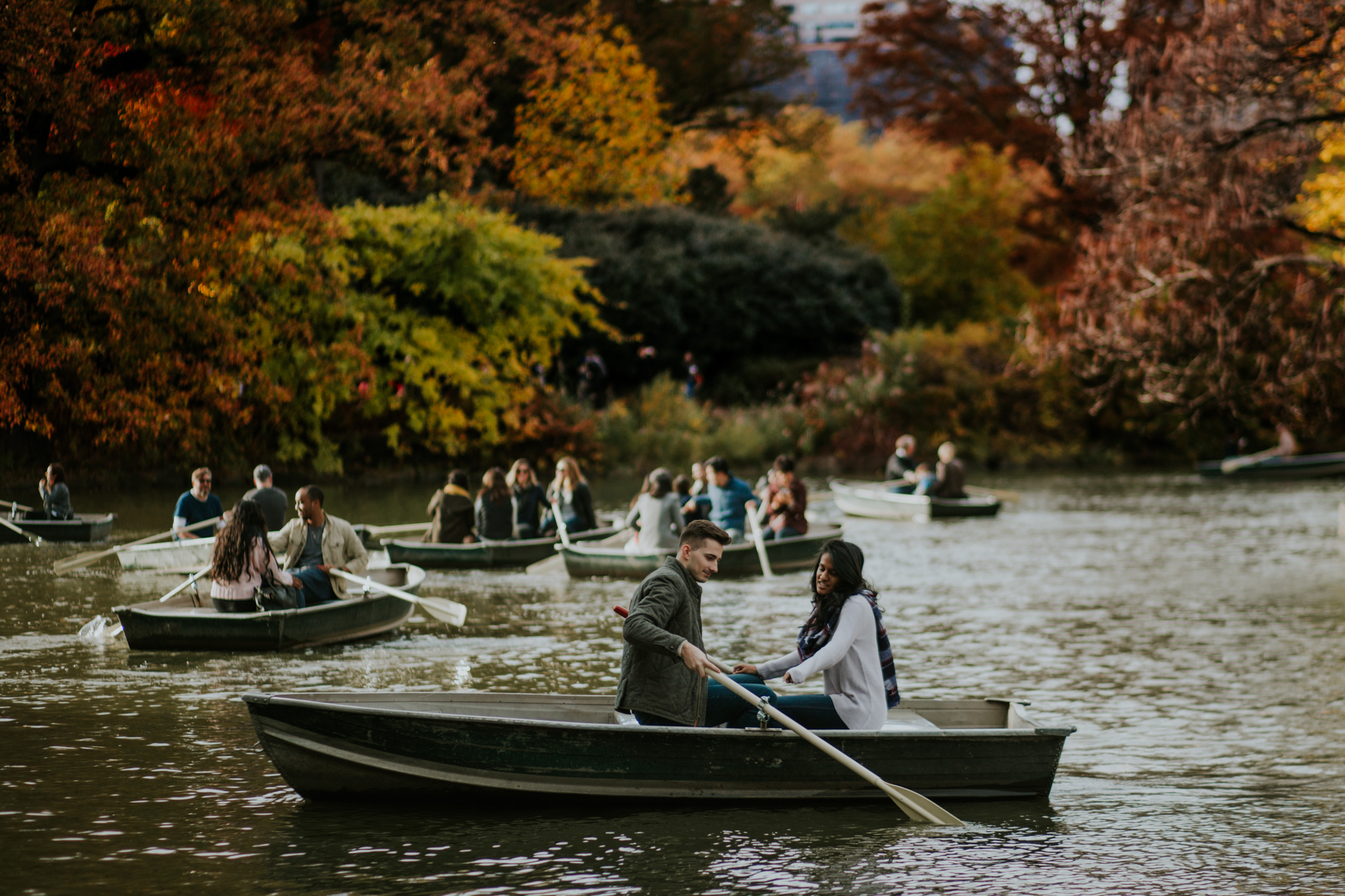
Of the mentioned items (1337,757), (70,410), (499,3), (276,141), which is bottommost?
(1337,757)

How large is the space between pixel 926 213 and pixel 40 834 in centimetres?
5456

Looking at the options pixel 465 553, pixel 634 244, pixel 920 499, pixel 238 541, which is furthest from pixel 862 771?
pixel 634 244

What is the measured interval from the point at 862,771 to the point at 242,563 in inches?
255

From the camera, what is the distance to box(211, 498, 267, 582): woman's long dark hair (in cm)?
1273

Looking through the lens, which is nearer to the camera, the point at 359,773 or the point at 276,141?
the point at 359,773

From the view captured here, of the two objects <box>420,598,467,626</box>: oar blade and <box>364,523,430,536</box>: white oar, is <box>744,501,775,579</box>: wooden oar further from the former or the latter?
<box>420,598,467,626</box>: oar blade

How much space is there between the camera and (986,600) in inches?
691

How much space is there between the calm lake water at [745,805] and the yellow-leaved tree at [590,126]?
1146 inches

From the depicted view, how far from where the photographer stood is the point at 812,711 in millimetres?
8797

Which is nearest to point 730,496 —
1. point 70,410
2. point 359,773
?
point 70,410

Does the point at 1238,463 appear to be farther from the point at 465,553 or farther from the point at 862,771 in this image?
the point at 862,771

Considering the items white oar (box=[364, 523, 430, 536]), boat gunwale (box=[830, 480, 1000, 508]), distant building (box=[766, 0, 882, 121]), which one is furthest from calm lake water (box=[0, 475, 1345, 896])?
distant building (box=[766, 0, 882, 121])

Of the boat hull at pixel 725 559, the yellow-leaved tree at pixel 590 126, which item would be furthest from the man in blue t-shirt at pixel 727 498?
the yellow-leaved tree at pixel 590 126

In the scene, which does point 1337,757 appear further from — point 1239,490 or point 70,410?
point 1239,490
